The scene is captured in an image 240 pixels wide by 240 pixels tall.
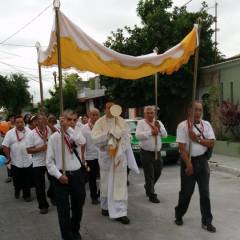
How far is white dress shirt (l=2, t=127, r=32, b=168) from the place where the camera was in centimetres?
930

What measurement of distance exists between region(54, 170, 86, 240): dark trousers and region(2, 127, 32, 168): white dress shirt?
356cm

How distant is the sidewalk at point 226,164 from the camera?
12.3m

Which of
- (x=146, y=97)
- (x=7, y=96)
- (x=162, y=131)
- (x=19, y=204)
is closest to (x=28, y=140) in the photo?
(x=19, y=204)

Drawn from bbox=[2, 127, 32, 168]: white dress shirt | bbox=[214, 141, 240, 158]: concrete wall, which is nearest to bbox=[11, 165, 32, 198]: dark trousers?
bbox=[2, 127, 32, 168]: white dress shirt

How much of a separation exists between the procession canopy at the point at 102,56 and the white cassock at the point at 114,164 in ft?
2.88

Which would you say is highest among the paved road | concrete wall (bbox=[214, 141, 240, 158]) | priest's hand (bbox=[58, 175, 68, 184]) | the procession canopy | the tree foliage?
the tree foliage

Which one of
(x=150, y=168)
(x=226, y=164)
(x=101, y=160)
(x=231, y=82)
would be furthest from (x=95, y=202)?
(x=231, y=82)

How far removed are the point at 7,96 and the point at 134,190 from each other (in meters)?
41.3

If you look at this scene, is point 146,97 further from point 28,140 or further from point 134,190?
point 28,140

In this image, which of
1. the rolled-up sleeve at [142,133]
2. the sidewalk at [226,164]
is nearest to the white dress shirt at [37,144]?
the rolled-up sleeve at [142,133]

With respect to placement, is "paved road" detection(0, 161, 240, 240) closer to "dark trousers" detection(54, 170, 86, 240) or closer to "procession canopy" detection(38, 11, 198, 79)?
"dark trousers" detection(54, 170, 86, 240)

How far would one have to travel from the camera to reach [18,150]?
30.5 ft

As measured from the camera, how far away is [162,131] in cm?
859

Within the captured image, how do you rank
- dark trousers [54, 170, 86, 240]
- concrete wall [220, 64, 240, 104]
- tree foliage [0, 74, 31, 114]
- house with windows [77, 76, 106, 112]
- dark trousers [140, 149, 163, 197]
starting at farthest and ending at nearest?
tree foliage [0, 74, 31, 114]
house with windows [77, 76, 106, 112]
concrete wall [220, 64, 240, 104]
dark trousers [140, 149, 163, 197]
dark trousers [54, 170, 86, 240]
